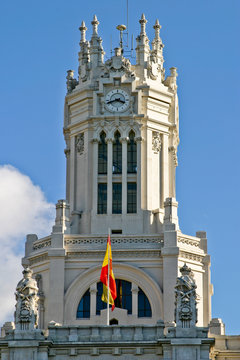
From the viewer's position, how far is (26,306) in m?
90.1

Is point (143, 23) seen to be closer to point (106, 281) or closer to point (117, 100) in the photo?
point (117, 100)

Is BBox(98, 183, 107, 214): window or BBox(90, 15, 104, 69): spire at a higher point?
BBox(90, 15, 104, 69): spire

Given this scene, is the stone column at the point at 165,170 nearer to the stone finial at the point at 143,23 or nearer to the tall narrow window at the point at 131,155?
the tall narrow window at the point at 131,155

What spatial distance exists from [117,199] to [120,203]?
0.45m

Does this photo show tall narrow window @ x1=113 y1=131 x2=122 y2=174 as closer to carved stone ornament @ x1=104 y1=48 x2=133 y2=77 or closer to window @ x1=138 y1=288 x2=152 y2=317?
carved stone ornament @ x1=104 y1=48 x2=133 y2=77

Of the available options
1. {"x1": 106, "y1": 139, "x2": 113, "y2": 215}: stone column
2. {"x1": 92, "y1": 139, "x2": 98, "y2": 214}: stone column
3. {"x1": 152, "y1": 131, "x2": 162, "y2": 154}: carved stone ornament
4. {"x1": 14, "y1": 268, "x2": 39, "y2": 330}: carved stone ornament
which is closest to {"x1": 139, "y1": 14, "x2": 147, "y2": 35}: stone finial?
{"x1": 152, "y1": 131, "x2": 162, "y2": 154}: carved stone ornament

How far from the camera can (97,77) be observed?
107 meters

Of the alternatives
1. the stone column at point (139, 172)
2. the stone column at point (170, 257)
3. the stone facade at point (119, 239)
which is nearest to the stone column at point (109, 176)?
the stone facade at point (119, 239)

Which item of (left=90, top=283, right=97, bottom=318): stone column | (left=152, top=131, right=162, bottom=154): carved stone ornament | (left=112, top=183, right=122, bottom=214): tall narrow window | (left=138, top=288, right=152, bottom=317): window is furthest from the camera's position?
(left=152, top=131, right=162, bottom=154): carved stone ornament

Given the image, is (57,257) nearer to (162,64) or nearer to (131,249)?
(131,249)

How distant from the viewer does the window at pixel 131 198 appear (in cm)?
10325

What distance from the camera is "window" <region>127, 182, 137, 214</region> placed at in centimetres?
10325

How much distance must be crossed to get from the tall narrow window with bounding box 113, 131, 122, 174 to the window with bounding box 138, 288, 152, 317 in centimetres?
1014

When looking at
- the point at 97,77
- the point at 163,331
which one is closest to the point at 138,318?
the point at 163,331
